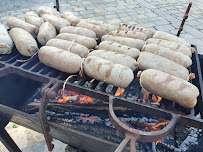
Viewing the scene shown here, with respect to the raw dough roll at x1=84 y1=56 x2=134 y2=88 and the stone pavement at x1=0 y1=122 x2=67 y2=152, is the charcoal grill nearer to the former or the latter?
the raw dough roll at x1=84 y1=56 x2=134 y2=88

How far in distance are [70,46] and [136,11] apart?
221 inches

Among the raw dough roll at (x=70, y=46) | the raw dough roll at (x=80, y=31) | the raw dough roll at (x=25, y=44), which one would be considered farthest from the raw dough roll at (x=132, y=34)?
the raw dough roll at (x=25, y=44)

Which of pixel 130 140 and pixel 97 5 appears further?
pixel 97 5

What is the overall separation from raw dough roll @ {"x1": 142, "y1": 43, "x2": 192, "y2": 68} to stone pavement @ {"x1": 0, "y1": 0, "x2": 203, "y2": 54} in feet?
12.1

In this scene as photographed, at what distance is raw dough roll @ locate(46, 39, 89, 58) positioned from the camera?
272 centimetres

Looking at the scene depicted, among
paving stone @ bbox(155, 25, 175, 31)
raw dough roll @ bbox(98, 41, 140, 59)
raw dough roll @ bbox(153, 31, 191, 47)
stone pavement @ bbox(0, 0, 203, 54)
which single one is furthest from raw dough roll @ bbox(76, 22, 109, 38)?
paving stone @ bbox(155, 25, 175, 31)

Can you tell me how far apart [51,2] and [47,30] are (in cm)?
588

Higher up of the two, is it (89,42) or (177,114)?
(89,42)

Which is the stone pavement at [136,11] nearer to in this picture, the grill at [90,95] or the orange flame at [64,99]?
the grill at [90,95]

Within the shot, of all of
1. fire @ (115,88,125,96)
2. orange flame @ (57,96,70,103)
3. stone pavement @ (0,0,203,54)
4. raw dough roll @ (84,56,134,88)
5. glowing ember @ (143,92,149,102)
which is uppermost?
raw dough roll @ (84,56,134,88)

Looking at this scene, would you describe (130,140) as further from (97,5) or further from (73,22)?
(97,5)

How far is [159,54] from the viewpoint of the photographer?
8.57 feet

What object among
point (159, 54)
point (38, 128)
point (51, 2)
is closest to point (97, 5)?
point (51, 2)

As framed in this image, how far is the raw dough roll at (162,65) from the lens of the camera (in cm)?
225
